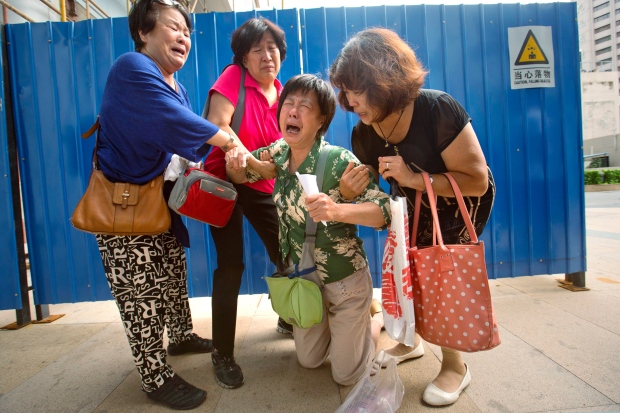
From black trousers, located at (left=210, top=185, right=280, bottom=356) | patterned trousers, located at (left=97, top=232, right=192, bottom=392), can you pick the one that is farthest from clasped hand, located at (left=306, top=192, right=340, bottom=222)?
patterned trousers, located at (left=97, top=232, right=192, bottom=392)

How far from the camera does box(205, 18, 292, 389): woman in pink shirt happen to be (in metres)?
2.04

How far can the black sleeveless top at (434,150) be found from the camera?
5.68ft

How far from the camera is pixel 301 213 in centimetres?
196

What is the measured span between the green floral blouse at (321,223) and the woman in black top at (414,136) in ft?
0.50

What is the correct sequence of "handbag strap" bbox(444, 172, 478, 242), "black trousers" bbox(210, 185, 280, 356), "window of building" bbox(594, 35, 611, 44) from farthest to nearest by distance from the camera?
"window of building" bbox(594, 35, 611, 44) < "black trousers" bbox(210, 185, 280, 356) < "handbag strap" bbox(444, 172, 478, 242)

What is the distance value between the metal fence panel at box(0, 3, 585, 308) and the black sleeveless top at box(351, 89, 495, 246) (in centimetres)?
133

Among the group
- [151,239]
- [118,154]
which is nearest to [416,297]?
[151,239]

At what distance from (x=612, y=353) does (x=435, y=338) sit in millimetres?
1451

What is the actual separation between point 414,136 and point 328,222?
64cm

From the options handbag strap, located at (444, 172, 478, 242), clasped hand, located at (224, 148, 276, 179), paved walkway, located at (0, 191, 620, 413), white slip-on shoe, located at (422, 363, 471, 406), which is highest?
clasped hand, located at (224, 148, 276, 179)

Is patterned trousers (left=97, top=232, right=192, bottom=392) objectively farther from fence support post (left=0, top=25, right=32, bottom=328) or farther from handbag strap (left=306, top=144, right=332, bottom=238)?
fence support post (left=0, top=25, right=32, bottom=328)

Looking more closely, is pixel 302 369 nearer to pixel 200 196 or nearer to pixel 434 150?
pixel 200 196

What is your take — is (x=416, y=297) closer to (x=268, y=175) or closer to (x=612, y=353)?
(x=268, y=175)

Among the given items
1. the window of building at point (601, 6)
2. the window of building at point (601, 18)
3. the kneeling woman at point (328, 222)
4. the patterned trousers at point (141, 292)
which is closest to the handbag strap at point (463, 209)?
the kneeling woman at point (328, 222)
